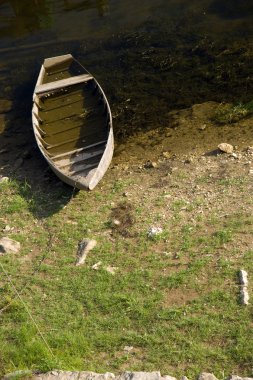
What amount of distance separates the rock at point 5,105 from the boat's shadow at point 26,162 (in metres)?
0.14

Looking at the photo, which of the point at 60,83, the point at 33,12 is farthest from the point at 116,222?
the point at 33,12

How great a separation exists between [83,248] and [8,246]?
1.76 meters

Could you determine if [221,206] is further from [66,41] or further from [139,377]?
[66,41]

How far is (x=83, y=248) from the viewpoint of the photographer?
36.3ft

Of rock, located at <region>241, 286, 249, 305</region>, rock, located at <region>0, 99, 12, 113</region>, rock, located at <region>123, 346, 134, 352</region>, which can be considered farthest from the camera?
rock, located at <region>0, 99, 12, 113</region>

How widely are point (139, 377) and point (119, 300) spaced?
6.37 feet

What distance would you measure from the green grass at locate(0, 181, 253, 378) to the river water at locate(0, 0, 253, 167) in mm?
4954

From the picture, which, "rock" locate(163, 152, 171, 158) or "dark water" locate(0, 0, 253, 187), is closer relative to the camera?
"rock" locate(163, 152, 171, 158)

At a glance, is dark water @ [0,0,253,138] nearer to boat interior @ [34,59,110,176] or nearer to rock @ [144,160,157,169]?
boat interior @ [34,59,110,176]

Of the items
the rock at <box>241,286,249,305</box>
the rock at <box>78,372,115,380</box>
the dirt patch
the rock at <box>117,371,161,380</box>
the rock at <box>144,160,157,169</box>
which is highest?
the rock at <box>78,372,115,380</box>

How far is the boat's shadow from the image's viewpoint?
42.1 ft

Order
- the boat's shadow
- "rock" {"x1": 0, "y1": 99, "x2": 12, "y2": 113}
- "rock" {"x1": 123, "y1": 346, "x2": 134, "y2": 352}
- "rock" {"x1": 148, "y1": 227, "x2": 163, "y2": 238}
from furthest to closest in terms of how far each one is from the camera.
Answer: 1. "rock" {"x1": 0, "y1": 99, "x2": 12, "y2": 113}
2. the boat's shadow
3. "rock" {"x1": 148, "y1": 227, "x2": 163, "y2": 238}
4. "rock" {"x1": 123, "y1": 346, "x2": 134, "y2": 352}

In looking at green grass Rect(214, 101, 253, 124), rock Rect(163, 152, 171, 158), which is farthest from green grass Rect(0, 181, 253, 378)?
green grass Rect(214, 101, 253, 124)

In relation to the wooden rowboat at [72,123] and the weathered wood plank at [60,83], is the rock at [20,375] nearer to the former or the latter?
the wooden rowboat at [72,123]
